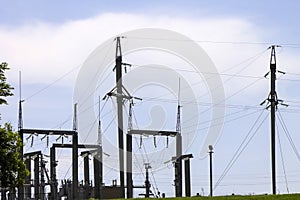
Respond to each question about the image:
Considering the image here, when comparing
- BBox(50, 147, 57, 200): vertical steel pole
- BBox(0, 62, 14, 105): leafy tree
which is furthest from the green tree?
BBox(50, 147, 57, 200): vertical steel pole

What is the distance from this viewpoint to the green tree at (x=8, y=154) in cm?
3772

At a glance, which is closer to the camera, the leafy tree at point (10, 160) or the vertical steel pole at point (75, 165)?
the leafy tree at point (10, 160)

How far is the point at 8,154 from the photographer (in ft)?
125

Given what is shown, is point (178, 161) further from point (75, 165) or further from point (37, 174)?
point (37, 174)

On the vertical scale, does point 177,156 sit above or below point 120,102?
below

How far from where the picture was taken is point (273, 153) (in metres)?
46.3

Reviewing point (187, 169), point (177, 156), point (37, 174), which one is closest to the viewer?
point (177, 156)

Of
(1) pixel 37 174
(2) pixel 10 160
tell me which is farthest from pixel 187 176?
(2) pixel 10 160

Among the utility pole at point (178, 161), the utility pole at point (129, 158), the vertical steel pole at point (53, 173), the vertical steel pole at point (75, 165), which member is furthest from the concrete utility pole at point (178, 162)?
the vertical steel pole at point (53, 173)

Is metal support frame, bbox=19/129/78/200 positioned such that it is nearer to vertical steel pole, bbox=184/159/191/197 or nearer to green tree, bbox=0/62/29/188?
vertical steel pole, bbox=184/159/191/197

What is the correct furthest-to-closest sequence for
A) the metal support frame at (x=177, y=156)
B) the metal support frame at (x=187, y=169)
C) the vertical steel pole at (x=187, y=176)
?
the vertical steel pole at (x=187, y=176)
the metal support frame at (x=187, y=169)
the metal support frame at (x=177, y=156)

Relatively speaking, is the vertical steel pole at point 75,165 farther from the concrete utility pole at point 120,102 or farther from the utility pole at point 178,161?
the utility pole at point 178,161

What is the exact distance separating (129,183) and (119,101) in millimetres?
6202

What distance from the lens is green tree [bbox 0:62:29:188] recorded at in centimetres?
3772
